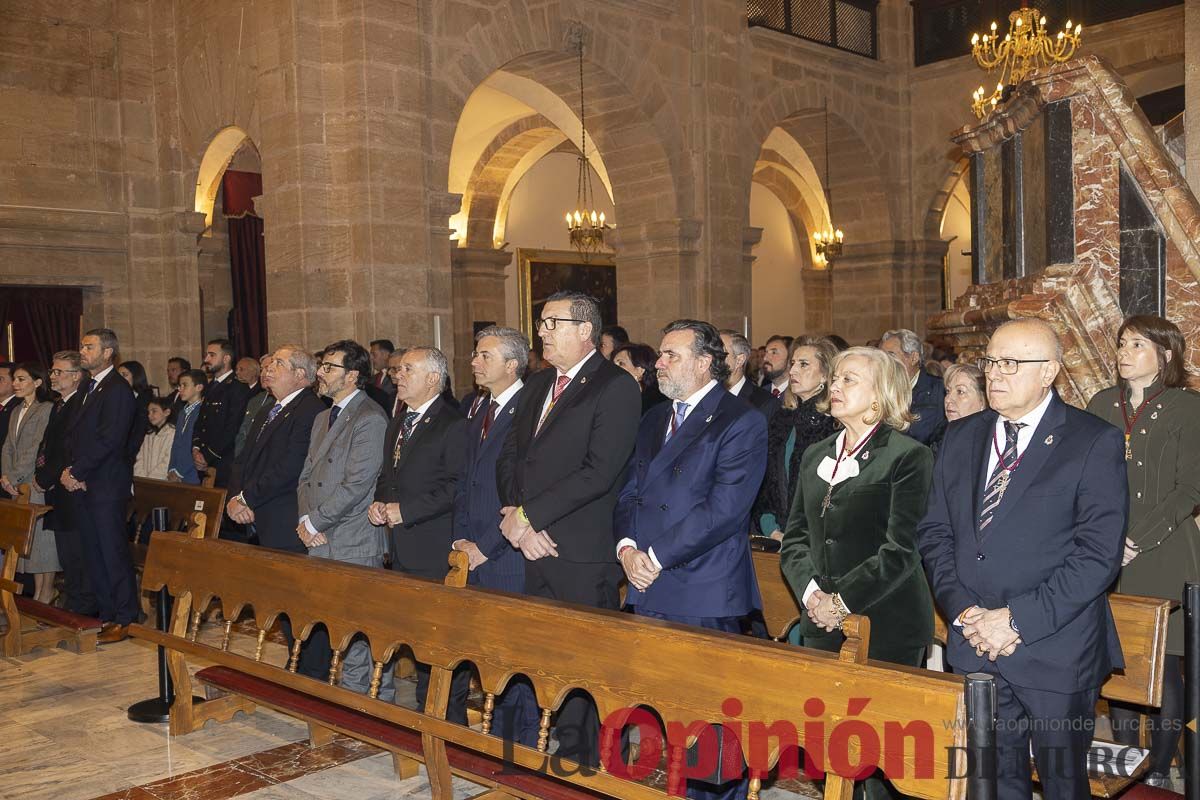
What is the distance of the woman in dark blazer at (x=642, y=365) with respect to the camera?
596cm

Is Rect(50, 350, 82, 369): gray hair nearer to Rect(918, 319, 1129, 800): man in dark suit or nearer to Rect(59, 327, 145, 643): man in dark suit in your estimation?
Rect(59, 327, 145, 643): man in dark suit

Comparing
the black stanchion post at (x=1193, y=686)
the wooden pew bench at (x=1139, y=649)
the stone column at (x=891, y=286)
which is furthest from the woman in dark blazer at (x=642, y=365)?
the stone column at (x=891, y=286)

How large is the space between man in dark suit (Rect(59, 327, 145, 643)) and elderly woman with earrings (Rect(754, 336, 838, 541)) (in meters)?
3.87

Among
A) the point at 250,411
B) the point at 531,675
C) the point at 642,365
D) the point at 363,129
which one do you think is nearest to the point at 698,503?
the point at 531,675

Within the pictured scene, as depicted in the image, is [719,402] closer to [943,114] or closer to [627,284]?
[627,284]

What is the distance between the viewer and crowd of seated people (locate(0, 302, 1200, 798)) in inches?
107

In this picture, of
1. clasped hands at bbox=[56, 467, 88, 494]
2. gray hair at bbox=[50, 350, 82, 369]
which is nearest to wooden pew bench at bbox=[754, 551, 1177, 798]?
clasped hands at bbox=[56, 467, 88, 494]

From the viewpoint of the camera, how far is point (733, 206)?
12.7 m

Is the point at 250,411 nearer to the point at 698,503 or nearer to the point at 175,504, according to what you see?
the point at 175,504

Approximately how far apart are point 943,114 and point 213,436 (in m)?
11.7

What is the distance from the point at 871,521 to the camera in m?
3.08

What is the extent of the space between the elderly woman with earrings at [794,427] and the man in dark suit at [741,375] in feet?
0.55

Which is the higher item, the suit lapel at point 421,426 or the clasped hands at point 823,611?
the suit lapel at point 421,426

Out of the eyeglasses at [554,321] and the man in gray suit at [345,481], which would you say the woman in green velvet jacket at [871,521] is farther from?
the man in gray suit at [345,481]
